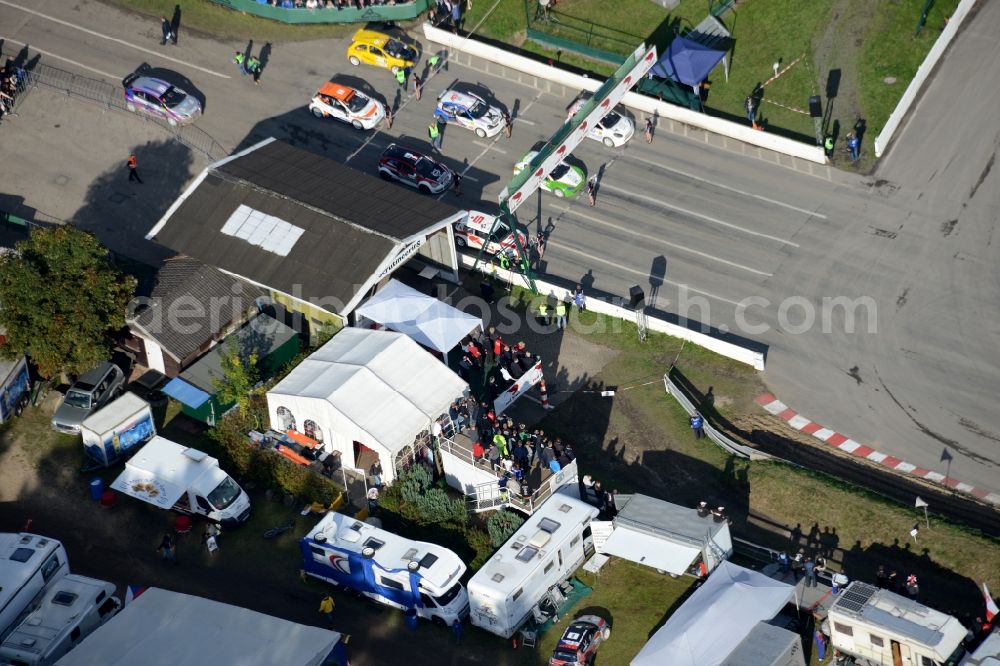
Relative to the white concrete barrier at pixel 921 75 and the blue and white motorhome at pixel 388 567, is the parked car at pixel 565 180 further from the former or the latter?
the blue and white motorhome at pixel 388 567

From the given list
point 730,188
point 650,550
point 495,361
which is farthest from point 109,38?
point 650,550

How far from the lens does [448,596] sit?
46500 millimetres

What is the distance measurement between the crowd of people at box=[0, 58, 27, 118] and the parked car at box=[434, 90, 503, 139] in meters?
22.1

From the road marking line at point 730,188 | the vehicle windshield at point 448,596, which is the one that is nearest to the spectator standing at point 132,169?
the road marking line at point 730,188

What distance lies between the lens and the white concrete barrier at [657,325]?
56.0m

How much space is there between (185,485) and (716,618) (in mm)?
20063

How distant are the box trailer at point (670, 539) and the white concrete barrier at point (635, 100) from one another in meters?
24.1

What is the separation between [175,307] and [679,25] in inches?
1249

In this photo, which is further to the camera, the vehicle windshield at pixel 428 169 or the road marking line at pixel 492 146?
the road marking line at pixel 492 146

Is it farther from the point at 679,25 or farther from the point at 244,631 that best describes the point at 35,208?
the point at 679,25

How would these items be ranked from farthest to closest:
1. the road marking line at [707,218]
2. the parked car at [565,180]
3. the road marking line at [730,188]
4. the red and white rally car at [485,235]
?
the parked car at [565,180]
the road marking line at [730,188]
the road marking line at [707,218]
the red and white rally car at [485,235]

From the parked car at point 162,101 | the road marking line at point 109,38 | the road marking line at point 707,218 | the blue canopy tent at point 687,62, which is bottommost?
the parked car at point 162,101

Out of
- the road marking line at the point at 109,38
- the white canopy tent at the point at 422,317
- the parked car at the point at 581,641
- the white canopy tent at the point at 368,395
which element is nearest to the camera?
the parked car at the point at 581,641

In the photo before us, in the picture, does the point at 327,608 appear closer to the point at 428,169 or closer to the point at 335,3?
the point at 428,169
